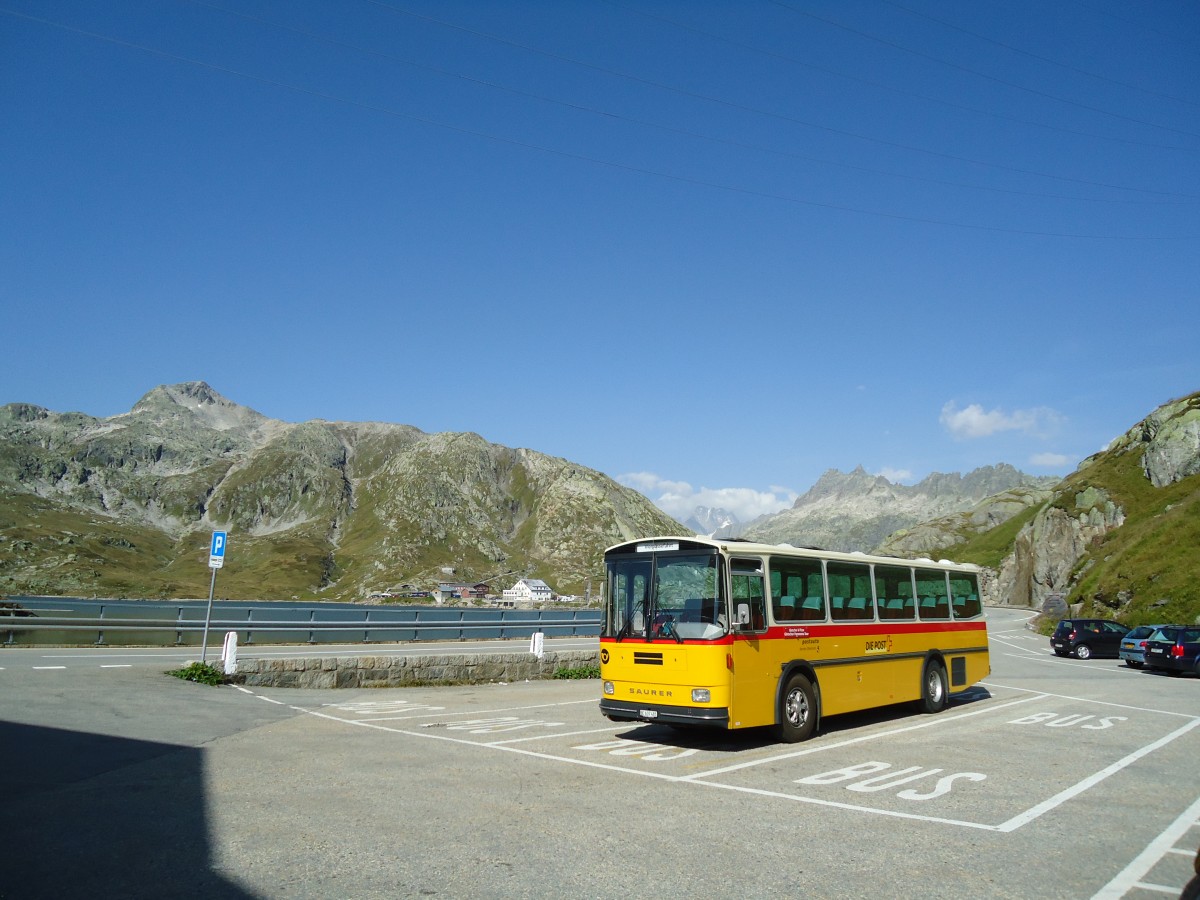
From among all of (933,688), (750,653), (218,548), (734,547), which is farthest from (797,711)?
(218,548)

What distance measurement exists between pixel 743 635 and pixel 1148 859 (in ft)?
17.9

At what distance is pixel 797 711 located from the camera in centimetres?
1259

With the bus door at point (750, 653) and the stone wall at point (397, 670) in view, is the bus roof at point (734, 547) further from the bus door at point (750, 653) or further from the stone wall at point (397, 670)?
the stone wall at point (397, 670)

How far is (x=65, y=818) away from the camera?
7.08 m

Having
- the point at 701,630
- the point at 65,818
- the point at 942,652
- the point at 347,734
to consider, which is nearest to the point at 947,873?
the point at 701,630

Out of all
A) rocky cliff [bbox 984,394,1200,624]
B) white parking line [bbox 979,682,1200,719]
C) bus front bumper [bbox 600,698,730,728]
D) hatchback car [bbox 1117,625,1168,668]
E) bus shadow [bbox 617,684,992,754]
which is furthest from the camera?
rocky cliff [bbox 984,394,1200,624]

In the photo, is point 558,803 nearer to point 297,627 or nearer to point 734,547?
point 734,547

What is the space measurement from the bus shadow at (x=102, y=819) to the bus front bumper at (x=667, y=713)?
557 centimetres

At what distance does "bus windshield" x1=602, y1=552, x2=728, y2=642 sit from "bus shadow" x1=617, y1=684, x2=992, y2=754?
1792mm

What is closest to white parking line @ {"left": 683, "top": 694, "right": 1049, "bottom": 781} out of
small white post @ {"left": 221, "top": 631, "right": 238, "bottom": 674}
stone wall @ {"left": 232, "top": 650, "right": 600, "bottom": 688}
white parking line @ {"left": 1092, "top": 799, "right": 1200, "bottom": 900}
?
white parking line @ {"left": 1092, "top": 799, "right": 1200, "bottom": 900}

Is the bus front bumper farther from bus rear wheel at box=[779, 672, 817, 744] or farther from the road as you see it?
bus rear wheel at box=[779, 672, 817, 744]

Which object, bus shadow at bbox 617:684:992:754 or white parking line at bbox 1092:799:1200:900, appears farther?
bus shadow at bbox 617:684:992:754

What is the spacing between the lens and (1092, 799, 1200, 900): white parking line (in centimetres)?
586

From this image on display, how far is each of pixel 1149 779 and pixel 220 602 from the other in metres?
28.8
